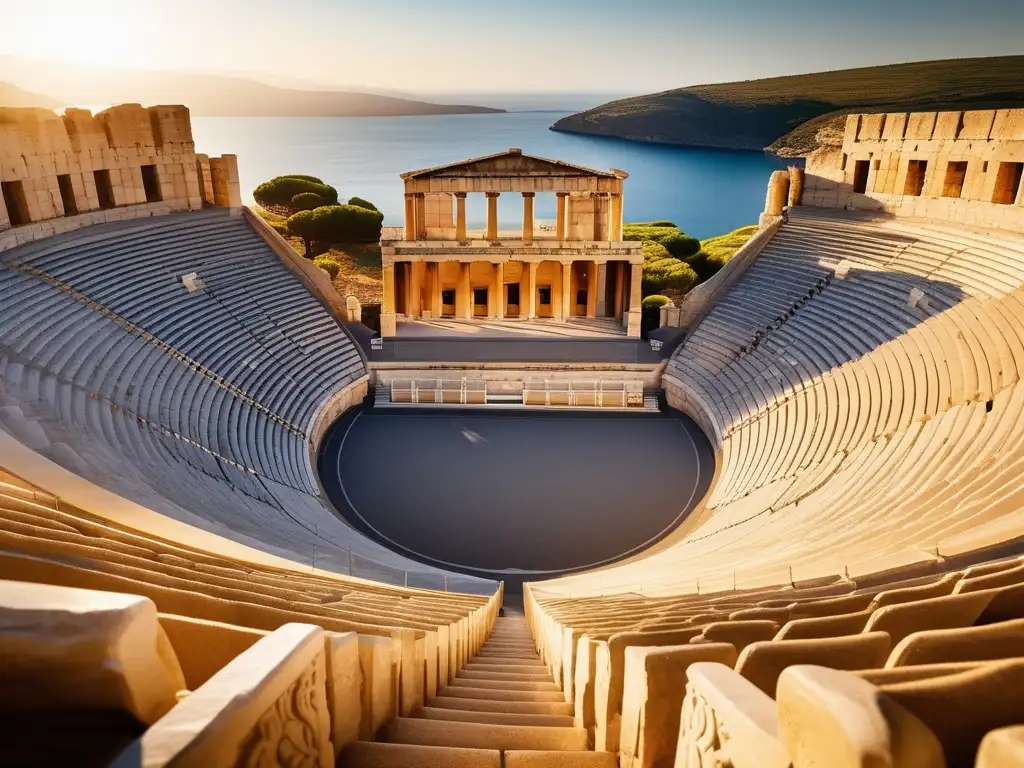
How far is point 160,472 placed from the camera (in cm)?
1136

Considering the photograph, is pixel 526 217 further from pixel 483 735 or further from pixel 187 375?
pixel 483 735

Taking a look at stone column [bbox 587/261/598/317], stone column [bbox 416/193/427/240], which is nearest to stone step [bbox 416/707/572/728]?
stone column [bbox 416/193/427/240]

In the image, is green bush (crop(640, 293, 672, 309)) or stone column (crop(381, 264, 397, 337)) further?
green bush (crop(640, 293, 672, 309))

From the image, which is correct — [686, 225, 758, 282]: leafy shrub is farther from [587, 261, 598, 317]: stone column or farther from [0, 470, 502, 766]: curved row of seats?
[0, 470, 502, 766]: curved row of seats

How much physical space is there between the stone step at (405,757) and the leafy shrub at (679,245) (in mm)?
32607

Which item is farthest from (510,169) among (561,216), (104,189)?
(104,189)

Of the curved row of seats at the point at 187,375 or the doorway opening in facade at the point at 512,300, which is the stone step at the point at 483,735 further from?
the doorway opening in facade at the point at 512,300

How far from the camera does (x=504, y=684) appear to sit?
19.5 feet

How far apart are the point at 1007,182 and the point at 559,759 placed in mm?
21741

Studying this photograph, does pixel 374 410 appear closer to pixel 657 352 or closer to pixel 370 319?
pixel 370 319

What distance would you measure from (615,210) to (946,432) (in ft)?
47.7

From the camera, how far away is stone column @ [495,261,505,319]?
962 inches

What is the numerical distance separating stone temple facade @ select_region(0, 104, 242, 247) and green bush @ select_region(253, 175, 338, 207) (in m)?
16.2

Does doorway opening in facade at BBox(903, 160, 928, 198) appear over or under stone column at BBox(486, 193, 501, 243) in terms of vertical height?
over
